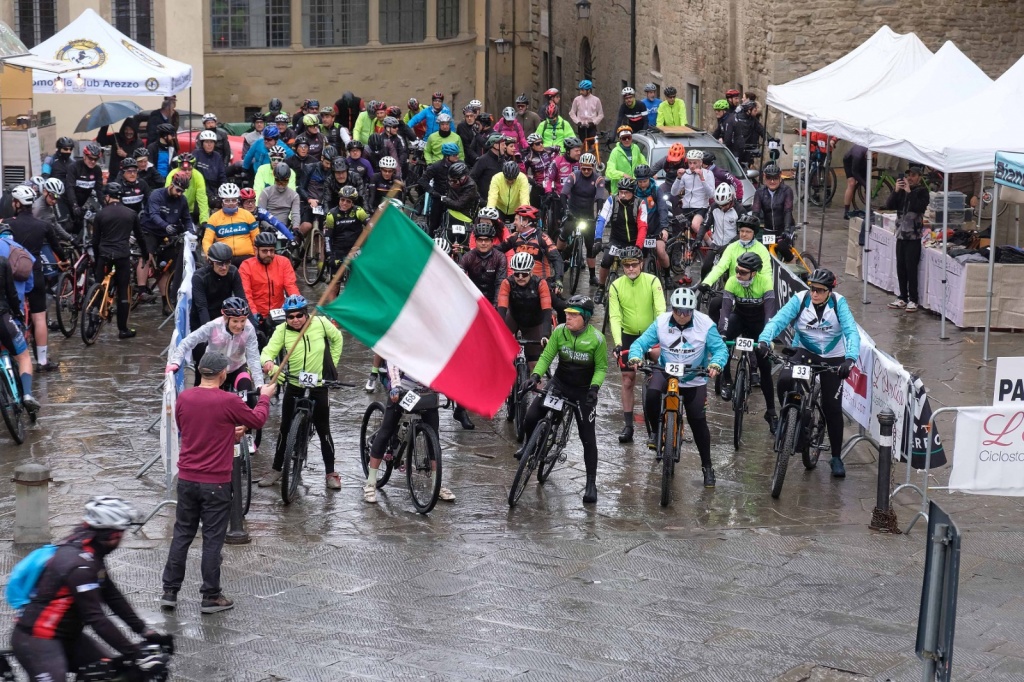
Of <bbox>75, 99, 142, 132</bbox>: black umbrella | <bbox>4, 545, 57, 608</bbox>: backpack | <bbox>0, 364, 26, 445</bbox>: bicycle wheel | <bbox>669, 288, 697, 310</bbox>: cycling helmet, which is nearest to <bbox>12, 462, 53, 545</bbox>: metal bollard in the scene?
<bbox>0, 364, 26, 445</bbox>: bicycle wheel

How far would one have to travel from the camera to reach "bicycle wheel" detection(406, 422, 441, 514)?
1193 cm

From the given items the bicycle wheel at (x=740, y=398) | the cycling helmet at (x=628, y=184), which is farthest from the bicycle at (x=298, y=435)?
the cycling helmet at (x=628, y=184)

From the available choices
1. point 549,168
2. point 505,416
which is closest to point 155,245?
point 505,416

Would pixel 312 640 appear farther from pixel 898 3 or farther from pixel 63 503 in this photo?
pixel 898 3

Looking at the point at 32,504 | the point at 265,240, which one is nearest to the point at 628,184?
the point at 265,240

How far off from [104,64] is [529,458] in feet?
47.8

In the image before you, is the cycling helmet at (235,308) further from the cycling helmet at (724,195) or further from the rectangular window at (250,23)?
the rectangular window at (250,23)

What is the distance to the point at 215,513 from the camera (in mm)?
9648

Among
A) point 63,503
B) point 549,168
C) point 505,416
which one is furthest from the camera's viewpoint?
point 549,168

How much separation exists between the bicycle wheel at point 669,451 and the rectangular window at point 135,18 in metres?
24.6

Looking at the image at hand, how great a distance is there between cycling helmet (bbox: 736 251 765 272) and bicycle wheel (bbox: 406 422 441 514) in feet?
11.9

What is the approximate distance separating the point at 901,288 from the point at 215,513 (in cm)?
1226

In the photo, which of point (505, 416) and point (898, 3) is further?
point (898, 3)

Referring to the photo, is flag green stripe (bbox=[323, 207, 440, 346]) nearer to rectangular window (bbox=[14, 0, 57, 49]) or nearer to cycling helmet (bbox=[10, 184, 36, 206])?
cycling helmet (bbox=[10, 184, 36, 206])
